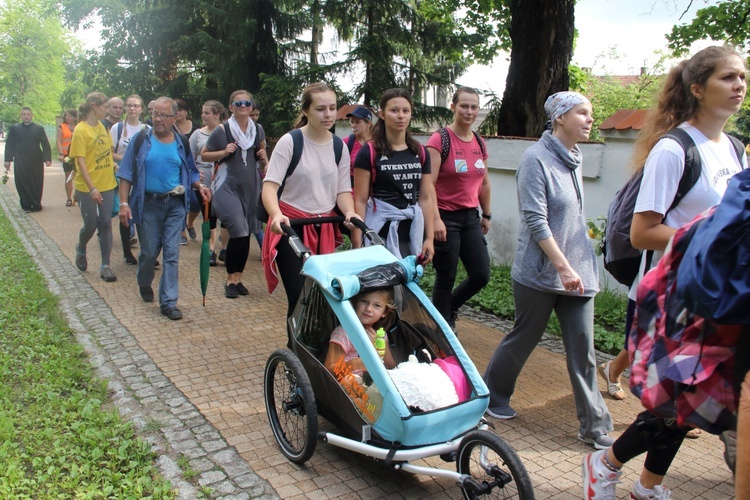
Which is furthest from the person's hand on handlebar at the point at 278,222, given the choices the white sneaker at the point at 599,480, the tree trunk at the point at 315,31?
the tree trunk at the point at 315,31

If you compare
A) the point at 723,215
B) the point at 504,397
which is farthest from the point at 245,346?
the point at 723,215

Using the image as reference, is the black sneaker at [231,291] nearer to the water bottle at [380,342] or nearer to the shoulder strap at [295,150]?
the shoulder strap at [295,150]

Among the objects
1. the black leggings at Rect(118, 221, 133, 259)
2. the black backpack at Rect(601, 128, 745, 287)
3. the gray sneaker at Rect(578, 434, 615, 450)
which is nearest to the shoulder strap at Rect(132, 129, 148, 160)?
the black leggings at Rect(118, 221, 133, 259)

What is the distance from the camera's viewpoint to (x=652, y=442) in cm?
280

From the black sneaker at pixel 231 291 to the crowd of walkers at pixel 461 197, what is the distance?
24 millimetres

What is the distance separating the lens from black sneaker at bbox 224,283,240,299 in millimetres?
7070

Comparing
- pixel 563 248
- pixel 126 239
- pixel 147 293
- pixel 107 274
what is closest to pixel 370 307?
→ pixel 563 248

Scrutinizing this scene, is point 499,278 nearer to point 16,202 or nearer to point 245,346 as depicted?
point 245,346

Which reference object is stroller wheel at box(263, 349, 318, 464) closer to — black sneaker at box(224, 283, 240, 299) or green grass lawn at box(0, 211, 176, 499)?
green grass lawn at box(0, 211, 176, 499)

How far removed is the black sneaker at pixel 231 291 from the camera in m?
7.07

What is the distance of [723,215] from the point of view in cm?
195

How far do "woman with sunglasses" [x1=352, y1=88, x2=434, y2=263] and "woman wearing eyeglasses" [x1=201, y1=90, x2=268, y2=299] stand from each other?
97.9 inches

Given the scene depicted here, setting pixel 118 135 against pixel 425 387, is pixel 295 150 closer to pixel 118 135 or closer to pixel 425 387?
pixel 425 387

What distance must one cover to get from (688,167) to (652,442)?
1263mm
